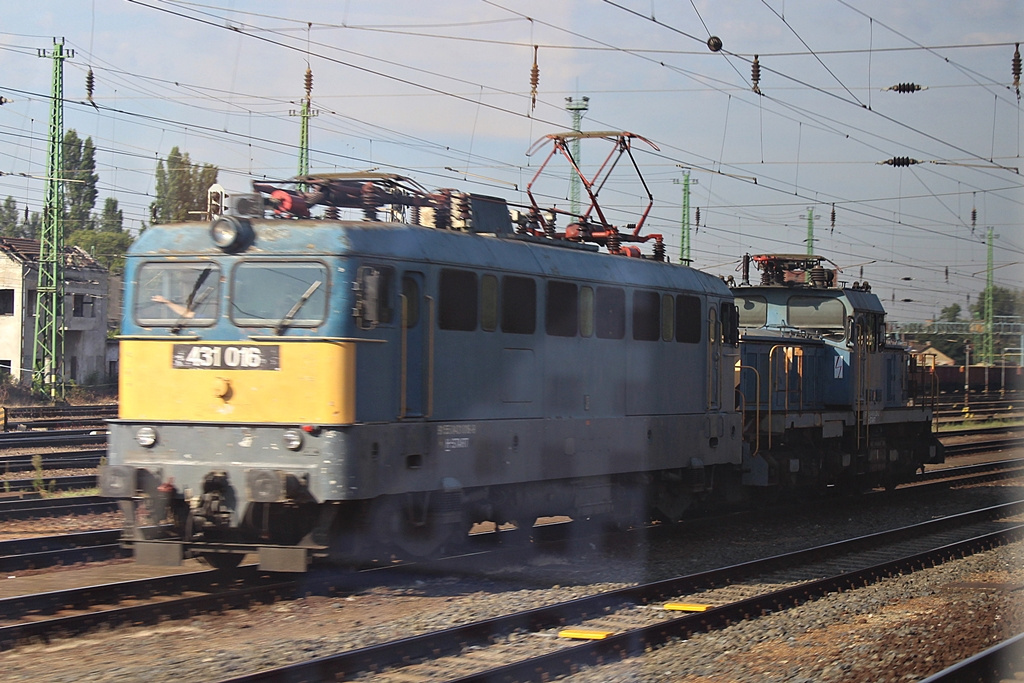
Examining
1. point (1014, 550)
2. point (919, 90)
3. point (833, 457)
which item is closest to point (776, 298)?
point (833, 457)

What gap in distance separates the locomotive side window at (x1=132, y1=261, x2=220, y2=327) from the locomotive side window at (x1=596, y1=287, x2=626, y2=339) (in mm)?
4714

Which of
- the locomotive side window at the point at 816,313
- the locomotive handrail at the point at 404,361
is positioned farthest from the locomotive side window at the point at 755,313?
the locomotive handrail at the point at 404,361

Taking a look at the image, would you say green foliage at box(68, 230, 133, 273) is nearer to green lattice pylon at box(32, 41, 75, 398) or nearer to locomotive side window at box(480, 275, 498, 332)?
green lattice pylon at box(32, 41, 75, 398)

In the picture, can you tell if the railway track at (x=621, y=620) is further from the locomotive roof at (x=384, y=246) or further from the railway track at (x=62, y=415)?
the railway track at (x=62, y=415)

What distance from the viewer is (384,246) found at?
33.7 ft

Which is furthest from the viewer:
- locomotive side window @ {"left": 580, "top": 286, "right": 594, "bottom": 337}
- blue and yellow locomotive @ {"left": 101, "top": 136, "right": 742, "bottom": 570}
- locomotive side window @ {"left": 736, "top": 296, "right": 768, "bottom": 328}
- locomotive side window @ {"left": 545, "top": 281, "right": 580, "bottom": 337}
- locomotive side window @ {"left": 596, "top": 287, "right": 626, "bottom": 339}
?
locomotive side window @ {"left": 736, "top": 296, "right": 768, "bottom": 328}

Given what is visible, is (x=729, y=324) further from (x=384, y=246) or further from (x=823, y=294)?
(x=384, y=246)

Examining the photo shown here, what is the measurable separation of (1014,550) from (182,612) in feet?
34.4

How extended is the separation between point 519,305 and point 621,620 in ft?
11.9

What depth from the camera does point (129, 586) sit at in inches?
390

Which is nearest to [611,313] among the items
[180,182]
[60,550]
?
[60,550]

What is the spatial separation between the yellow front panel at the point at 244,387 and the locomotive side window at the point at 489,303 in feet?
6.46

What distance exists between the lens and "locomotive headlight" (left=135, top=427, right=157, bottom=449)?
33.5ft

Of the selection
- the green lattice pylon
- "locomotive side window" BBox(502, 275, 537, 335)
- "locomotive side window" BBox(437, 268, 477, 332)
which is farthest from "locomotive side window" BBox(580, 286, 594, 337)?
the green lattice pylon
